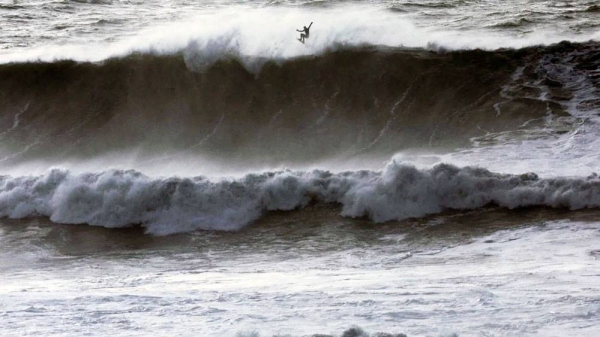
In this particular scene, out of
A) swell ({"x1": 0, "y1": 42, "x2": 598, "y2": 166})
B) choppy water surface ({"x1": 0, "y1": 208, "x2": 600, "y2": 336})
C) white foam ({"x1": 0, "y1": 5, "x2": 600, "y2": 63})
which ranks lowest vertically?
choppy water surface ({"x1": 0, "y1": 208, "x2": 600, "y2": 336})

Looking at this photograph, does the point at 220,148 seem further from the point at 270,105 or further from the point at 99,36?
the point at 99,36

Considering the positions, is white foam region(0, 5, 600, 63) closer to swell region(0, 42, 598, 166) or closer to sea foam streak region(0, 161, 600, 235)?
swell region(0, 42, 598, 166)

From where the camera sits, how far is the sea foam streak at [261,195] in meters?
10.3

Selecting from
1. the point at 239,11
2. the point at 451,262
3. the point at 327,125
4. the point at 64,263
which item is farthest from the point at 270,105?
the point at 451,262

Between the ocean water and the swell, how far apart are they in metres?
0.04

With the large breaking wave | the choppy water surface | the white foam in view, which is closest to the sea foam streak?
the large breaking wave

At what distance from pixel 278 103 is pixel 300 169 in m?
2.78

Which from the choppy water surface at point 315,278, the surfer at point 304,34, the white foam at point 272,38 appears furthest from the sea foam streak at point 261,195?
the surfer at point 304,34

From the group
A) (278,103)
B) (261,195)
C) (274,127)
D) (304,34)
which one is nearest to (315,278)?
(261,195)

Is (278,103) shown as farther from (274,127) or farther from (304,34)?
(304,34)

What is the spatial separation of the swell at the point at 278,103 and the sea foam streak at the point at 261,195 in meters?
1.60

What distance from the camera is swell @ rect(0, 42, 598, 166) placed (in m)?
13.1

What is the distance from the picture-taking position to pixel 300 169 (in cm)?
1202

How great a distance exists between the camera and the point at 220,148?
13.2 meters
